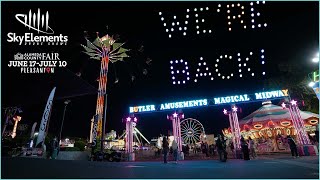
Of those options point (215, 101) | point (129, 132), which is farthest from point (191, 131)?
point (215, 101)

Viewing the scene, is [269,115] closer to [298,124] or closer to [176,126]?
[298,124]

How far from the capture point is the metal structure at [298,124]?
1783cm

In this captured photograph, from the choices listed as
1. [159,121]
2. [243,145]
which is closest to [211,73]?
[243,145]

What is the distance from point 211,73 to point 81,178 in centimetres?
1874

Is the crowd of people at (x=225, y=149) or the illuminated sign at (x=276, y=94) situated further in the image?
the illuminated sign at (x=276, y=94)

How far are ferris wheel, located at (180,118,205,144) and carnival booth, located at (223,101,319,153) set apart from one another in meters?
6.07

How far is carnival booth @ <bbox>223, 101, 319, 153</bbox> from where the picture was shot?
2455cm

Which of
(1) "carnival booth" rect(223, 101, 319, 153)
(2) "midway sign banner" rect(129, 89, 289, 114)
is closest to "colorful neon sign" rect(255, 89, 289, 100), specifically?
(2) "midway sign banner" rect(129, 89, 289, 114)

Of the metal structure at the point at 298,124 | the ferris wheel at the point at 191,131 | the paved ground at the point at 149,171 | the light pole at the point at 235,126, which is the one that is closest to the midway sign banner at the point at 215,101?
the light pole at the point at 235,126

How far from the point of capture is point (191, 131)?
106 ft

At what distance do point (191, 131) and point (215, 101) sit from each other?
12.6 metres

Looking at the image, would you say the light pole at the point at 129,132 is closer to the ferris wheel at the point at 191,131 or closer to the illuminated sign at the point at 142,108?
the illuminated sign at the point at 142,108

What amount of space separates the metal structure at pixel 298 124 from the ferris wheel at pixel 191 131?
14.1m

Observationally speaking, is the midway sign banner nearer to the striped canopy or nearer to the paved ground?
the striped canopy
